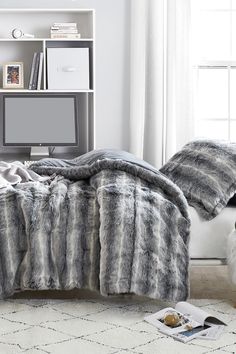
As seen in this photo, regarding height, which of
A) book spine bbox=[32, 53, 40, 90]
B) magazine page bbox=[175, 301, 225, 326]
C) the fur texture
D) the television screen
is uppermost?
book spine bbox=[32, 53, 40, 90]

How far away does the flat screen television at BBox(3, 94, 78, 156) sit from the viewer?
593 cm

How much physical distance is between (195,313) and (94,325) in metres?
0.42

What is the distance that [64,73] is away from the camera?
5922mm

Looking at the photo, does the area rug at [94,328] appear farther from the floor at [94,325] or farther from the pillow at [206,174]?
the pillow at [206,174]

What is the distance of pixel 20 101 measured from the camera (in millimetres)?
5969

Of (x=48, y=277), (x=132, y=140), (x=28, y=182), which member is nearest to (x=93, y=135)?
(x=132, y=140)

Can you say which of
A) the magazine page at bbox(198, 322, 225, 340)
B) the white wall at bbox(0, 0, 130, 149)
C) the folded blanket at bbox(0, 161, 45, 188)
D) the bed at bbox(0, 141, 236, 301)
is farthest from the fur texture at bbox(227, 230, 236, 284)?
the white wall at bbox(0, 0, 130, 149)

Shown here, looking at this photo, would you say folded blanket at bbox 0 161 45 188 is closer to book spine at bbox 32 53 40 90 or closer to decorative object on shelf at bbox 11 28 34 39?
book spine at bbox 32 53 40 90

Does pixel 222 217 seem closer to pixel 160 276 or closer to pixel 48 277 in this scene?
pixel 160 276

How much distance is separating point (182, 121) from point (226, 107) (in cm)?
44

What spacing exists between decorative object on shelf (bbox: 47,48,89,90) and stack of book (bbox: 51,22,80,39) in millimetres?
121

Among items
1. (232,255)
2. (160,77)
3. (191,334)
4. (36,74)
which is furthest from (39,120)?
(191,334)

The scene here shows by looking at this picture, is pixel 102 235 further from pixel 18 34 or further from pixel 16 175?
pixel 18 34

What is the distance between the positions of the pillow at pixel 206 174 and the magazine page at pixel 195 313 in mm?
496
